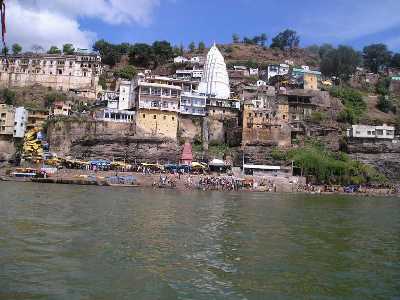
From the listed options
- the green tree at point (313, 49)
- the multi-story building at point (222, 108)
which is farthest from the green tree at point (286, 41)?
the multi-story building at point (222, 108)

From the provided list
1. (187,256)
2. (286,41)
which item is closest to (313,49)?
(286,41)

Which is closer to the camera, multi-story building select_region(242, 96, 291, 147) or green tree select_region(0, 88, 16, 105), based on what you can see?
multi-story building select_region(242, 96, 291, 147)

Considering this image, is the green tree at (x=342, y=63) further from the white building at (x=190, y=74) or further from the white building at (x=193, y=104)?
the white building at (x=193, y=104)

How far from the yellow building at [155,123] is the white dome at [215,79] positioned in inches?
358

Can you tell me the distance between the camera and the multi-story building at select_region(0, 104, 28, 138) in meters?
55.5

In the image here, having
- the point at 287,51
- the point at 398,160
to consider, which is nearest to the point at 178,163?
the point at 398,160

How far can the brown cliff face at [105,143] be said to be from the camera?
51.1 meters

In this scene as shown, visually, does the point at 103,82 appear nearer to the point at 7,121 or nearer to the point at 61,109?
the point at 61,109

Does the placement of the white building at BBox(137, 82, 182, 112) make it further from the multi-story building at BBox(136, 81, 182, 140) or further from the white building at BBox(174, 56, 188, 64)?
the white building at BBox(174, 56, 188, 64)

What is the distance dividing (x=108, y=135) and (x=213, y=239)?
37712 mm

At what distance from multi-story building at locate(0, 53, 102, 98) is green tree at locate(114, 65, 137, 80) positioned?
5.57m

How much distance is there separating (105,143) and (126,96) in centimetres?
852

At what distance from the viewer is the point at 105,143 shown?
51.5 meters

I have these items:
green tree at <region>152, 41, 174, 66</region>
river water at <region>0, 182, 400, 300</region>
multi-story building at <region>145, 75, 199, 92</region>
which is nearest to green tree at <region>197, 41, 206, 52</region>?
green tree at <region>152, 41, 174, 66</region>
